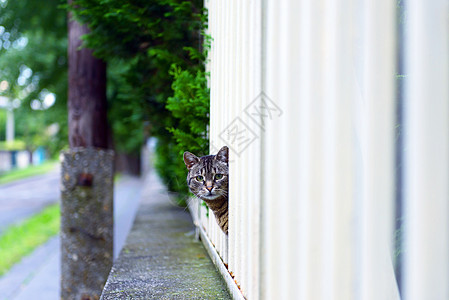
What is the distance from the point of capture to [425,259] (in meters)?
0.71

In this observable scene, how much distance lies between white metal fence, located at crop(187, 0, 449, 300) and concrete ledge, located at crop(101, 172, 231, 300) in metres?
0.76

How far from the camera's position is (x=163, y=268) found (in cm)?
255

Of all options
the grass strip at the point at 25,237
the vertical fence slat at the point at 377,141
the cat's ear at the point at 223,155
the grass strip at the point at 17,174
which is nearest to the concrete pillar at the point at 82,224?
the cat's ear at the point at 223,155

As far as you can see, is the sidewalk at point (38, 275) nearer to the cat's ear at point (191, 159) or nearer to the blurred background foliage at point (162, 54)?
the blurred background foliage at point (162, 54)

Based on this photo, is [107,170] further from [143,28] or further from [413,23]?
[413,23]

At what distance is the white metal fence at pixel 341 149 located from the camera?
0.72 metres

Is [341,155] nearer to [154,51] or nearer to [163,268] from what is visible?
[163,268]

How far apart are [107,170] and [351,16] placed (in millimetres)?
3071

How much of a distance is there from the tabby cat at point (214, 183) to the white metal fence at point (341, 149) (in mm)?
633

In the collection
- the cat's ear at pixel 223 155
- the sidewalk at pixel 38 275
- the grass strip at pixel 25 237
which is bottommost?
the grass strip at pixel 25 237

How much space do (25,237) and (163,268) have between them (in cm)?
660

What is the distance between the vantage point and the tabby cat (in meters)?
2.08

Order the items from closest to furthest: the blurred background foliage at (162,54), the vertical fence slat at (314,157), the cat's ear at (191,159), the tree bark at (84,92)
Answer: the vertical fence slat at (314,157) → the cat's ear at (191,159) → the blurred background foliage at (162,54) → the tree bark at (84,92)

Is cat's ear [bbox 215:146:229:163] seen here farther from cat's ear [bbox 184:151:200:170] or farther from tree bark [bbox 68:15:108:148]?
tree bark [bbox 68:15:108:148]
